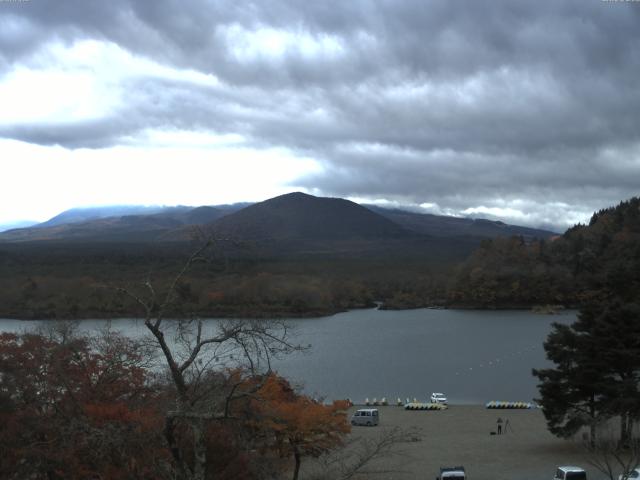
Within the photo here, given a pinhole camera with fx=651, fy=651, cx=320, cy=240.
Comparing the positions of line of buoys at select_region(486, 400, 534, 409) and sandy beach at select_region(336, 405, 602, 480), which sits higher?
sandy beach at select_region(336, 405, 602, 480)

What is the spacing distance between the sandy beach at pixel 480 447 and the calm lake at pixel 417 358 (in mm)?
4222

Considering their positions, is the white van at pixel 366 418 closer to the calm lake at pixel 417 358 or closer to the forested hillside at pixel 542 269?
the calm lake at pixel 417 358

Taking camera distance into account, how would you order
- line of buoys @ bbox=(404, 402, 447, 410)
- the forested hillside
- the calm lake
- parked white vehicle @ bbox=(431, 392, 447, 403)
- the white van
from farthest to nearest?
1. the forested hillside
2. the calm lake
3. parked white vehicle @ bbox=(431, 392, 447, 403)
4. line of buoys @ bbox=(404, 402, 447, 410)
5. the white van

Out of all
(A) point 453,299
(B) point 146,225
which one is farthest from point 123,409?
(B) point 146,225

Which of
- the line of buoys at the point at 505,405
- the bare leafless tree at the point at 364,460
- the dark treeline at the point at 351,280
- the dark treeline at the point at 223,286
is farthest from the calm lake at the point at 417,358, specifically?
the bare leafless tree at the point at 364,460

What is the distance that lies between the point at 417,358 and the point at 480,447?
18068mm

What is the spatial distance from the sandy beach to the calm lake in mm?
4222

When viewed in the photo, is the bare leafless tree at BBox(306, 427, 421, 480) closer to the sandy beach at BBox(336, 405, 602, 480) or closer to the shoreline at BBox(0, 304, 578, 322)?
the sandy beach at BBox(336, 405, 602, 480)

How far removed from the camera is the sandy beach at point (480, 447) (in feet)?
44.5

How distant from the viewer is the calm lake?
2658cm


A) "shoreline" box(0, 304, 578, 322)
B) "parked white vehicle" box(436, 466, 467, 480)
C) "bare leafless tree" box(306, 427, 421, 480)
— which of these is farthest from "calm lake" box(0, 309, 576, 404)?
"parked white vehicle" box(436, 466, 467, 480)

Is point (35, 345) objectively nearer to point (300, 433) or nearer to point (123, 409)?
point (123, 409)

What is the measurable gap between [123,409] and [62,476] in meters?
1.35

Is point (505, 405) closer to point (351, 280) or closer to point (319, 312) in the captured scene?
point (319, 312)
